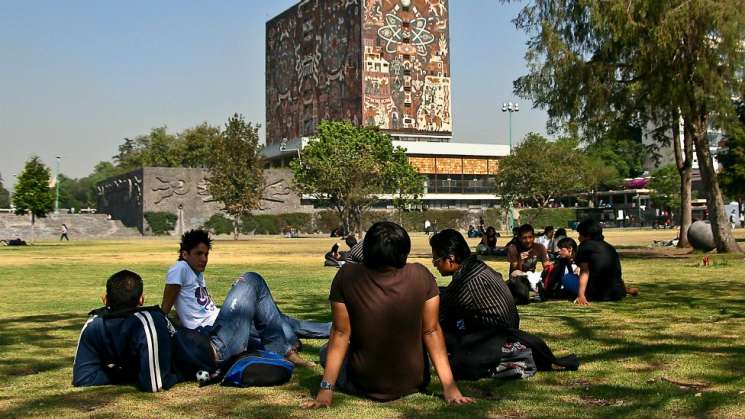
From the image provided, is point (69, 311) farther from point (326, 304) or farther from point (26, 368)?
point (26, 368)

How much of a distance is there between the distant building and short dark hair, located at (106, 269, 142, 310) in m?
81.6

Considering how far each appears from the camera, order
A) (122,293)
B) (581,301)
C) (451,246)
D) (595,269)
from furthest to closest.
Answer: (595,269), (581,301), (451,246), (122,293)

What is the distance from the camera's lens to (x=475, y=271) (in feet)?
21.8

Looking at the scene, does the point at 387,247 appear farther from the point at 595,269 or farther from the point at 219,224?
the point at 219,224

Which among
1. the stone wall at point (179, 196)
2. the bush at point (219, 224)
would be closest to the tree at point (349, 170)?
the stone wall at point (179, 196)

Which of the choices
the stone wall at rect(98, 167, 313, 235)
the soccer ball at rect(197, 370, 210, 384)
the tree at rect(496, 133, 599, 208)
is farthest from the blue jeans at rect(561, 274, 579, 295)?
the stone wall at rect(98, 167, 313, 235)

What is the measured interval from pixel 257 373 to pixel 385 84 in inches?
3324

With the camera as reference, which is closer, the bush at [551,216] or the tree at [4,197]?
the bush at [551,216]

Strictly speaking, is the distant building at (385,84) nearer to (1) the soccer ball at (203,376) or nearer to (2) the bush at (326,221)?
(2) the bush at (326,221)

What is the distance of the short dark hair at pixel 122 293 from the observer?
594cm

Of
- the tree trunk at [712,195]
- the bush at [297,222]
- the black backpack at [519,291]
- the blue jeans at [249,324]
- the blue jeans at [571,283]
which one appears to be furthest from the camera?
the bush at [297,222]

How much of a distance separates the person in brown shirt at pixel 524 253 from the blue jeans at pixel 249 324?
625cm

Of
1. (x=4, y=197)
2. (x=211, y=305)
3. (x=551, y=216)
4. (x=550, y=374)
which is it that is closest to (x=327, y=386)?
(x=550, y=374)

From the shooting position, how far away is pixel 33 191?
47.0 m
